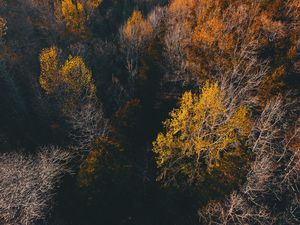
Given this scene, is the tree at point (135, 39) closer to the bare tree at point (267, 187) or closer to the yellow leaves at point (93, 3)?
the yellow leaves at point (93, 3)

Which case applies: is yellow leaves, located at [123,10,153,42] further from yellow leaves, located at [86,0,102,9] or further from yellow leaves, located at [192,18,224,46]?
yellow leaves, located at [86,0,102,9]

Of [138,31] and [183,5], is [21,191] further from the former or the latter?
[183,5]

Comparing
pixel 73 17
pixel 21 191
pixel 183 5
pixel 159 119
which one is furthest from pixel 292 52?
pixel 73 17

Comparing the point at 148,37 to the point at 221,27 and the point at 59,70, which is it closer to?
the point at 221,27

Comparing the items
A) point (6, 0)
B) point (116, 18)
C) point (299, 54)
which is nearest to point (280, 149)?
point (299, 54)

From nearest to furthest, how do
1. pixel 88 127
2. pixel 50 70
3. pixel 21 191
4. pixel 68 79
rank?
1. pixel 21 191
2. pixel 88 127
3. pixel 68 79
4. pixel 50 70

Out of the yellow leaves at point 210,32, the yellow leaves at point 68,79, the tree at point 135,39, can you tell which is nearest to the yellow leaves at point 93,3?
the tree at point 135,39
